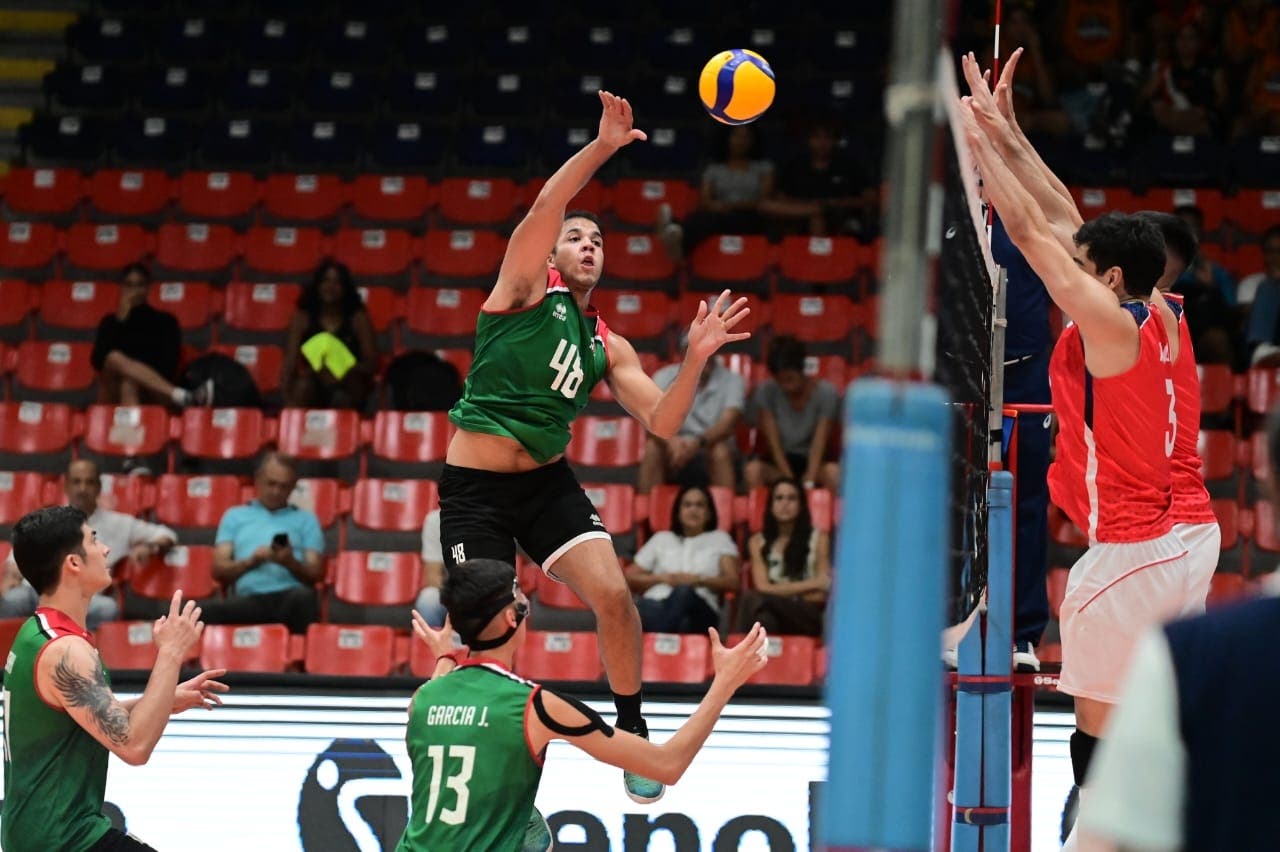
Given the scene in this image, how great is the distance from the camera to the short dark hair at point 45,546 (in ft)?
17.7

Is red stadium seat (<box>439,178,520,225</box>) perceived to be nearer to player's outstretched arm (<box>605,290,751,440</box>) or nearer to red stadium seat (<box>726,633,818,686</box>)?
red stadium seat (<box>726,633,818,686</box>)

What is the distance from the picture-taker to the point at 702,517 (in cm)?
1010

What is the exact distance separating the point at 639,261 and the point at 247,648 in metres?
4.94

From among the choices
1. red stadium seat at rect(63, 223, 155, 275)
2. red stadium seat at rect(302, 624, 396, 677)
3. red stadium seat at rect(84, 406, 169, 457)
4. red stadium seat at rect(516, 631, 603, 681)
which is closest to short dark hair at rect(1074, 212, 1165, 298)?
red stadium seat at rect(516, 631, 603, 681)

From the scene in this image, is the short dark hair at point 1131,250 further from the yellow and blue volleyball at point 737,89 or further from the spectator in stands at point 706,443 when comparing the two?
the spectator in stands at point 706,443

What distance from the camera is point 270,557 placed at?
1012 centimetres

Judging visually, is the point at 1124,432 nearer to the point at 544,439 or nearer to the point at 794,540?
the point at 544,439

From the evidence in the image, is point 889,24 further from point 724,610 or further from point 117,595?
point 117,595

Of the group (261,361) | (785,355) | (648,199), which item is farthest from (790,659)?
(648,199)

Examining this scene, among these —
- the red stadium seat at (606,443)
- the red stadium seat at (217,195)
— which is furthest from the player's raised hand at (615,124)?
the red stadium seat at (217,195)

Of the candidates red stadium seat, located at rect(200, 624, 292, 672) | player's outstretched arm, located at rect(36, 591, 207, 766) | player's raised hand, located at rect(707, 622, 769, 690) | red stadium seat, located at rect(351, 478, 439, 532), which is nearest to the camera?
player's raised hand, located at rect(707, 622, 769, 690)

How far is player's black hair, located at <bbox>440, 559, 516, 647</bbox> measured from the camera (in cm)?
472

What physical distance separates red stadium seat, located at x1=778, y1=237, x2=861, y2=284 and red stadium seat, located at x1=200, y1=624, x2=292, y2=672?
17.2 feet

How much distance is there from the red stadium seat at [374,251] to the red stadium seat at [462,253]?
6.8 inches
